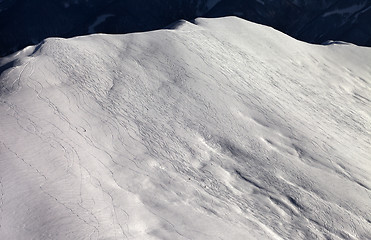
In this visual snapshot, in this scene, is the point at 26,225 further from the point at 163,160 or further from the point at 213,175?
the point at 213,175

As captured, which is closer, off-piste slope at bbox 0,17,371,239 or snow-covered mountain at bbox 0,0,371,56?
off-piste slope at bbox 0,17,371,239

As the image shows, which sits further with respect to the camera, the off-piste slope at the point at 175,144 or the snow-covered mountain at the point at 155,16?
the snow-covered mountain at the point at 155,16

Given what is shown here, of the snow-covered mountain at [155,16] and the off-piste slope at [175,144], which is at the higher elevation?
the off-piste slope at [175,144]

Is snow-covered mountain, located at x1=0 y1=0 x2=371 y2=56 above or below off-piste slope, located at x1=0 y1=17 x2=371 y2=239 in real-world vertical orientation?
below

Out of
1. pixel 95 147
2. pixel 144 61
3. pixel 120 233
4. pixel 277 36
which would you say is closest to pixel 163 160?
pixel 95 147
